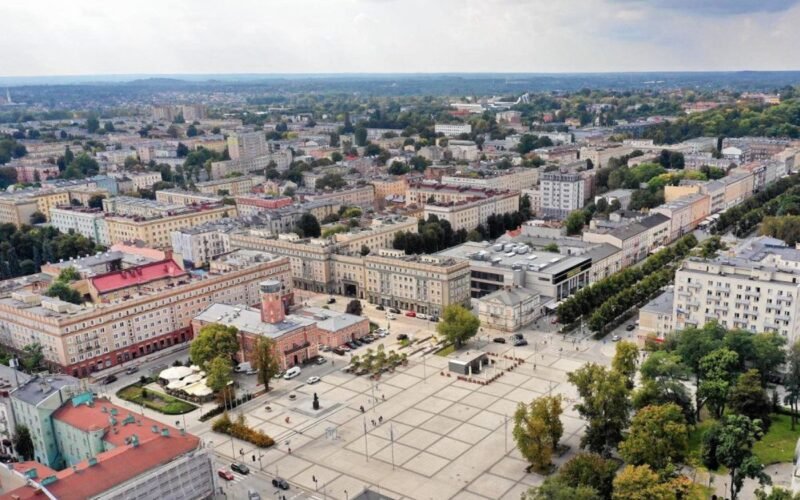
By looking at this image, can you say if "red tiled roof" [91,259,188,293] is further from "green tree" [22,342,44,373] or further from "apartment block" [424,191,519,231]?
"apartment block" [424,191,519,231]

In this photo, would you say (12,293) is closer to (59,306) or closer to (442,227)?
(59,306)

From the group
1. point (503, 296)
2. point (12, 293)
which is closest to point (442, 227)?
point (503, 296)

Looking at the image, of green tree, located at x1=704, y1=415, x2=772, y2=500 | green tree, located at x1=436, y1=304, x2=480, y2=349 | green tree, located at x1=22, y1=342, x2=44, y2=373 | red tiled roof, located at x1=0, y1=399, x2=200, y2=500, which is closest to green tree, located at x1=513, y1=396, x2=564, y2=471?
green tree, located at x1=704, y1=415, x2=772, y2=500

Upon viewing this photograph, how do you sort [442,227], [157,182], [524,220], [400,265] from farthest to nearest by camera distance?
[157,182] → [524,220] → [442,227] → [400,265]

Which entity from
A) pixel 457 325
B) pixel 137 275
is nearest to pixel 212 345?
pixel 137 275

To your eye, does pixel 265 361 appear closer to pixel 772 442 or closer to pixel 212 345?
pixel 212 345

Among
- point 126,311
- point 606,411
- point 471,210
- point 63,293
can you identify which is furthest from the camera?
point 471,210

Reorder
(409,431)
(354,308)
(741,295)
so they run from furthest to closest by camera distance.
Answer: (354,308)
(741,295)
(409,431)
